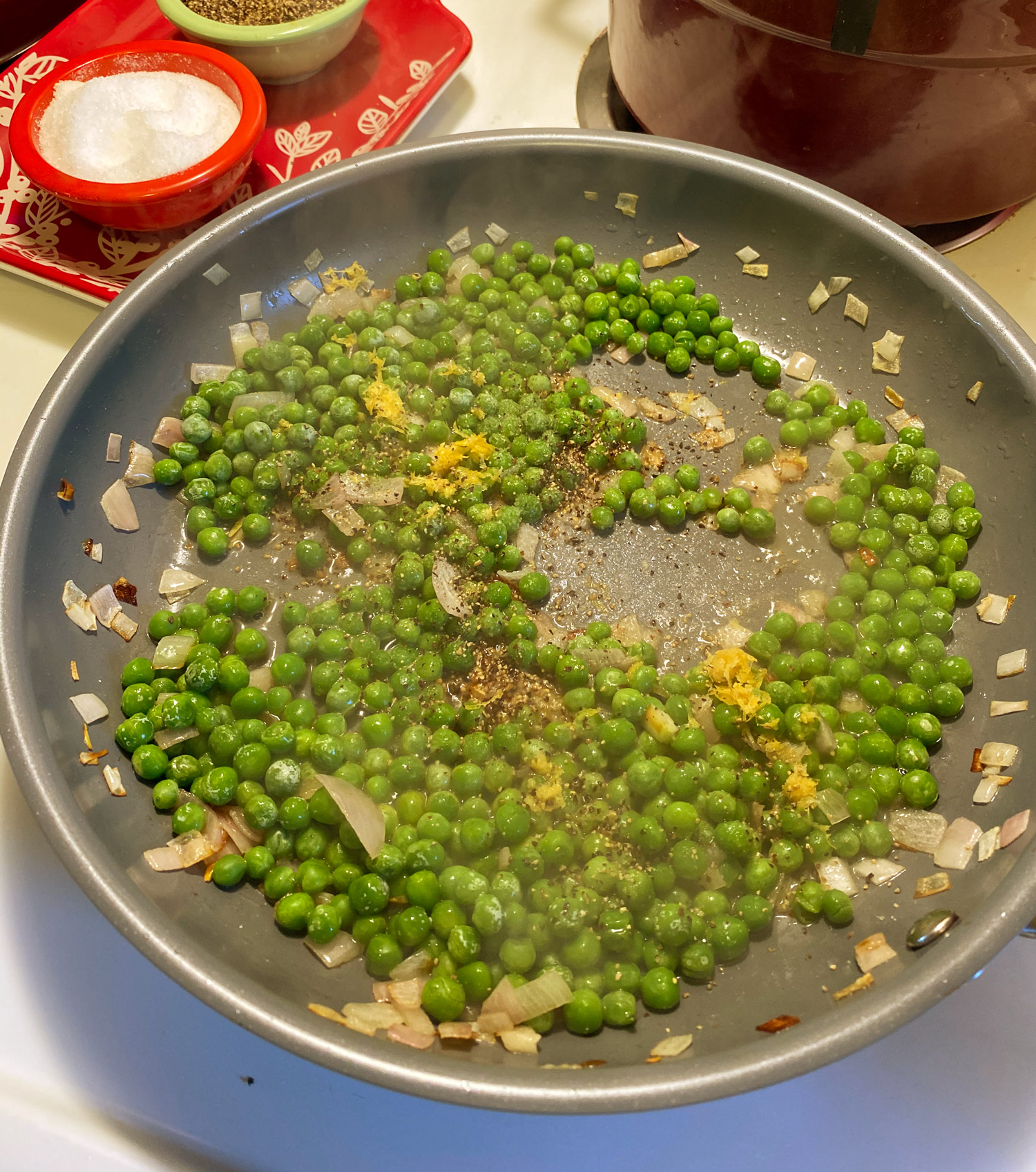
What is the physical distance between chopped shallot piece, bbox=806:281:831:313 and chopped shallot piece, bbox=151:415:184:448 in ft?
5.36

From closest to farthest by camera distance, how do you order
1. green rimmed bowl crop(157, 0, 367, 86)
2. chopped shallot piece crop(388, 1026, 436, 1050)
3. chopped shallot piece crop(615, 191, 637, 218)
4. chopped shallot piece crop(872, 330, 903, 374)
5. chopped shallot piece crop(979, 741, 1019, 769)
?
1. chopped shallot piece crop(388, 1026, 436, 1050)
2. chopped shallot piece crop(979, 741, 1019, 769)
3. chopped shallot piece crop(872, 330, 903, 374)
4. chopped shallot piece crop(615, 191, 637, 218)
5. green rimmed bowl crop(157, 0, 367, 86)

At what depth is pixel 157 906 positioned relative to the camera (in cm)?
148

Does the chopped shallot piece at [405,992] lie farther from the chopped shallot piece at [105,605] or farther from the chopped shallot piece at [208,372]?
the chopped shallot piece at [208,372]

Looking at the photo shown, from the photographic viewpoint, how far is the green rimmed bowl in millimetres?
2439

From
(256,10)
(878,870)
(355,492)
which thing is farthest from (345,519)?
(256,10)

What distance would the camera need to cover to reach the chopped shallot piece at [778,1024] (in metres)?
1.44

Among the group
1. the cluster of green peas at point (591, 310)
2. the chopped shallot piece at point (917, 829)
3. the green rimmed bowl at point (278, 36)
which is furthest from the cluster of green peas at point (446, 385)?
the chopped shallot piece at point (917, 829)

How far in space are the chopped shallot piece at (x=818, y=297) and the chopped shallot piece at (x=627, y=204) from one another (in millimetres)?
524

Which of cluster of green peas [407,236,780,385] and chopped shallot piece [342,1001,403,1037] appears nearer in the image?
chopped shallot piece [342,1001,403,1037]

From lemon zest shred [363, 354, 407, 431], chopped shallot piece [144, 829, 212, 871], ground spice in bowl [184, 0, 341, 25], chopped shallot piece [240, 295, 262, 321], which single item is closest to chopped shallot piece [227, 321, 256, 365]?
chopped shallot piece [240, 295, 262, 321]

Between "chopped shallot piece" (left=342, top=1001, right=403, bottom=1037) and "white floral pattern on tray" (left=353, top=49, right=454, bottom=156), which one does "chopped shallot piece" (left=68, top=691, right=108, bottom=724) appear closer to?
"chopped shallot piece" (left=342, top=1001, right=403, bottom=1037)

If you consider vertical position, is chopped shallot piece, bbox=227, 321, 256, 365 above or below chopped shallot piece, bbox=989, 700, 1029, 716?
below

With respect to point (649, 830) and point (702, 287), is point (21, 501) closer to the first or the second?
point (649, 830)

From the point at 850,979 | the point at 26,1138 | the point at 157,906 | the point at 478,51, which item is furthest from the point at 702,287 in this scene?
the point at 26,1138
